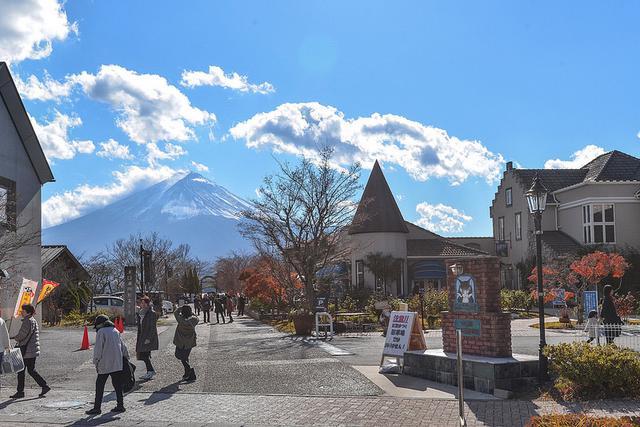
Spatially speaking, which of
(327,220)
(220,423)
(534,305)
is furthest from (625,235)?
(220,423)

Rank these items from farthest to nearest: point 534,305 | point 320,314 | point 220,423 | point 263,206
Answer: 1. point 534,305
2. point 263,206
3. point 320,314
4. point 220,423

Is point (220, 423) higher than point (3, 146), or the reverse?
point (3, 146)

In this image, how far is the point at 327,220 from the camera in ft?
92.5

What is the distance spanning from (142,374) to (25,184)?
46.3ft

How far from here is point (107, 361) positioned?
10008mm

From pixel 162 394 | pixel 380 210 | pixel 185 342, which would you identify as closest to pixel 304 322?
pixel 185 342

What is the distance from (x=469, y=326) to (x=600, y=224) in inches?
1087

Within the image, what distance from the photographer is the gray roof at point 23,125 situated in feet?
80.0

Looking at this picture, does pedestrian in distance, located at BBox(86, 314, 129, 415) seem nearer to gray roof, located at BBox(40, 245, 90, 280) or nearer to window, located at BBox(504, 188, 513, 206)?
gray roof, located at BBox(40, 245, 90, 280)

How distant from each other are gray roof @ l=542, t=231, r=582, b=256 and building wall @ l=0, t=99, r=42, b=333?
2567 centimetres

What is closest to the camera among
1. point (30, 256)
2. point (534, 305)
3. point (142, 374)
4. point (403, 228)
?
point (142, 374)

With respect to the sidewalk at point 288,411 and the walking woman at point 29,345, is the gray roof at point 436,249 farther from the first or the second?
the walking woman at point 29,345

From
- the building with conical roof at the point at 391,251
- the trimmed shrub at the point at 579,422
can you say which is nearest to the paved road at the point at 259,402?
the trimmed shrub at the point at 579,422

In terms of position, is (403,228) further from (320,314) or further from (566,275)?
(320,314)
